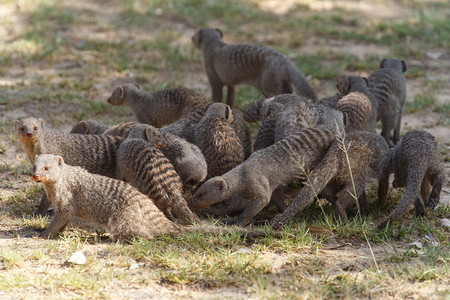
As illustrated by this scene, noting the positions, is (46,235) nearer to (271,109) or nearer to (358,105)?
(271,109)

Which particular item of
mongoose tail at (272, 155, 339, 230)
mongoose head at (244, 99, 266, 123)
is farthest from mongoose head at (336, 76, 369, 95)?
mongoose tail at (272, 155, 339, 230)

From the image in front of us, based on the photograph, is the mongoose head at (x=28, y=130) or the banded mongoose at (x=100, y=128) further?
the banded mongoose at (x=100, y=128)

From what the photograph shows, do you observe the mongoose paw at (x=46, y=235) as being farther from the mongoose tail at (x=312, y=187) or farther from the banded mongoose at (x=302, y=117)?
the banded mongoose at (x=302, y=117)

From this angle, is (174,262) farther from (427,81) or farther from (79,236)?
(427,81)

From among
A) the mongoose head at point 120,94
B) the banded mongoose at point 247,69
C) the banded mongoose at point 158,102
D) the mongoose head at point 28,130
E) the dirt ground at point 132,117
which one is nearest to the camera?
the dirt ground at point 132,117

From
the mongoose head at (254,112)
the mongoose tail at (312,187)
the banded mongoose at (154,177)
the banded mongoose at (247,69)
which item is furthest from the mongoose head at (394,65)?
the banded mongoose at (154,177)

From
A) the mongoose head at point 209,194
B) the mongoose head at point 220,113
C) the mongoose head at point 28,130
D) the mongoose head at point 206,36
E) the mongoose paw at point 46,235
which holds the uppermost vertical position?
the mongoose head at point 206,36

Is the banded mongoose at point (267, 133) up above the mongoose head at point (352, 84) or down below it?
below

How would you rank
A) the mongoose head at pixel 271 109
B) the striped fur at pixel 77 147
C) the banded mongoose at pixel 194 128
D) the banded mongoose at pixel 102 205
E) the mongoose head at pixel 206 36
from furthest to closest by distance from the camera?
1. the mongoose head at pixel 206 36
2. the mongoose head at pixel 271 109
3. the banded mongoose at pixel 194 128
4. the striped fur at pixel 77 147
5. the banded mongoose at pixel 102 205

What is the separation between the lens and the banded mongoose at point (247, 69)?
699 cm

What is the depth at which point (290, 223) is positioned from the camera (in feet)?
14.1

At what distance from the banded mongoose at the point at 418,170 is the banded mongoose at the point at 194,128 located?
142cm

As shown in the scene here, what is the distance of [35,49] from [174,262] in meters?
5.86

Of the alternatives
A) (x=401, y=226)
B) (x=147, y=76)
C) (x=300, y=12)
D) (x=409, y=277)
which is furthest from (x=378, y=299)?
(x=300, y=12)
